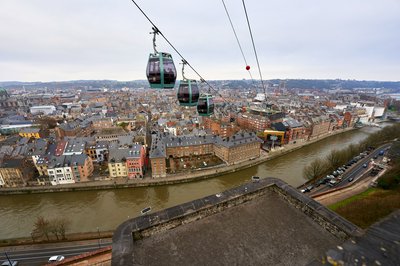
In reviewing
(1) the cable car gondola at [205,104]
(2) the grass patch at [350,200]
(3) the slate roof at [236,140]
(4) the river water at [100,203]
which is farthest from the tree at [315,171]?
(1) the cable car gondola at [205,104]

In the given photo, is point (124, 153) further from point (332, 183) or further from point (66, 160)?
point (332, 183)

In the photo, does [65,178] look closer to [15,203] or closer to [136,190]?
[15,203]

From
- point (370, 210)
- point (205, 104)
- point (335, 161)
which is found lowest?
point (335, 161)

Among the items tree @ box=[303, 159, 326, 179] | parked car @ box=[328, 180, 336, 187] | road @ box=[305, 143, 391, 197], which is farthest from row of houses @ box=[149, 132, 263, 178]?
parked car @ box=[328, 180, 336, 187]

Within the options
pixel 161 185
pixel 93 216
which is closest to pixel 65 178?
pixel 93 216

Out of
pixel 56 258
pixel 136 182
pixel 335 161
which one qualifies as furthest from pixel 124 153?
pixel 335 161

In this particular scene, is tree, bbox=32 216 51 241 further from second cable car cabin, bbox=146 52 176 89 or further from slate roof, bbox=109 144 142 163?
second cable car cabin, bbox=146 52 176 89
